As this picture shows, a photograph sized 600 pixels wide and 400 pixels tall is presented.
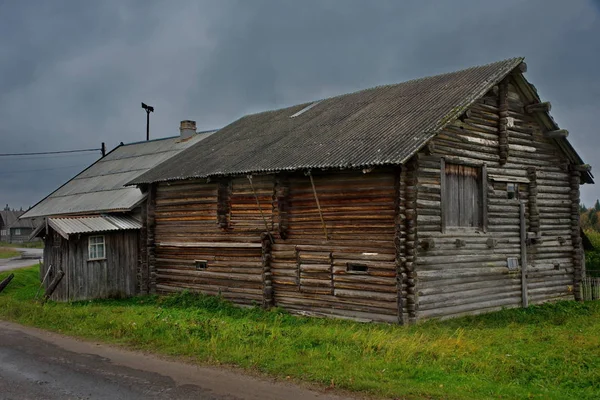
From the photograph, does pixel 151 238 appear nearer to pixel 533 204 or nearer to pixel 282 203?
pixel 282 203

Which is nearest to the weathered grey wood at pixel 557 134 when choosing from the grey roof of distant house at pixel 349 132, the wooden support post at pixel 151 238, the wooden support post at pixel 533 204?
the wooden support post at pixel 533 204

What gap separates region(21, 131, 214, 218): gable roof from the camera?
25827mm

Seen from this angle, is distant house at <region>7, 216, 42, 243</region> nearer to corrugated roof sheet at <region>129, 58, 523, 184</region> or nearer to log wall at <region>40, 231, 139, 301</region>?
log wall at <region>40, 231, 139, 301</region>

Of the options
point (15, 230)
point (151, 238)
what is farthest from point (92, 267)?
point (15, 230)

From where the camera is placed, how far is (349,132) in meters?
18.3

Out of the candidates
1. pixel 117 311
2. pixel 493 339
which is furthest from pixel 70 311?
pixel 493 339

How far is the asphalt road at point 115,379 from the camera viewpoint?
9.02 meters

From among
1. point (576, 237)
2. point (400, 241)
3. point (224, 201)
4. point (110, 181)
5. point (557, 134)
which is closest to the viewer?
point (400, 241)

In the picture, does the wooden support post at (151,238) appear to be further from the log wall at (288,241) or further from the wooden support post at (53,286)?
the wooden support post at (53,286)

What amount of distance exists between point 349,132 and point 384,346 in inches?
329

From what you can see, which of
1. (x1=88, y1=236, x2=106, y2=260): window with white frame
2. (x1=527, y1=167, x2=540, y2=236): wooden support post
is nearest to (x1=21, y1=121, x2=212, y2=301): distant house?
(x1=88, y1=236, x2=106, y2=260): window with white frame

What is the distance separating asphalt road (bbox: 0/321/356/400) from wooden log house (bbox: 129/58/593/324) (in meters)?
6.45

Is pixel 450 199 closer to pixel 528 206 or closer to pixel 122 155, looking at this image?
pixel 528 206

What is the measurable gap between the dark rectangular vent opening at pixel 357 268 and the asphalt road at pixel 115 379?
6.52 m
